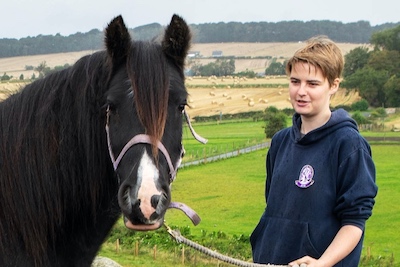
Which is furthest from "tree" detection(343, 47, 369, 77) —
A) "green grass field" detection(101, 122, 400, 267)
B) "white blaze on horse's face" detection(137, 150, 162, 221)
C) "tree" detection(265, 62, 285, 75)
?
"white blaze on horse's face" detection(137, 150, 162, 221)

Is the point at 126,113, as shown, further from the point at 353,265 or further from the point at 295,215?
the point at 353,265

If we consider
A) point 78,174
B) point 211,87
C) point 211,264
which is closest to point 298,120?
point 78,174

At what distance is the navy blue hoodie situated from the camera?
3061mm

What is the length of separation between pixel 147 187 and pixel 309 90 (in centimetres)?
108

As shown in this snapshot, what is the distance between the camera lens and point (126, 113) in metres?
3.26

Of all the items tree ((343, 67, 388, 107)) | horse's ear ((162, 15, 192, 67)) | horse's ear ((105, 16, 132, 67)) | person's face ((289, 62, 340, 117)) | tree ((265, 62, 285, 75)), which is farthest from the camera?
tree ((265, 62, 285, 75))

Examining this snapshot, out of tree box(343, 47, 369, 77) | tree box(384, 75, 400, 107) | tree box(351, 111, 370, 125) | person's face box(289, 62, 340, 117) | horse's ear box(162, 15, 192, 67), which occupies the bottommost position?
tree box(351, 111, 370, 125)

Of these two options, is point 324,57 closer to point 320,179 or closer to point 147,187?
point 320,179

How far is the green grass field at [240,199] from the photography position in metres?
22.3

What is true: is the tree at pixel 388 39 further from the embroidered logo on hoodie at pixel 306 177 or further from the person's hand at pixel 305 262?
the person's hand at pixel 305 262

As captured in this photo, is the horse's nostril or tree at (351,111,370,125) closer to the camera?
the horse's nostril

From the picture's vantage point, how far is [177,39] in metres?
3.53

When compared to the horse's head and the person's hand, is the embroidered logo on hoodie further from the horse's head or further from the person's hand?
the horse's head

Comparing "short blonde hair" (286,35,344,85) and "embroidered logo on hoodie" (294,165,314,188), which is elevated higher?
"short blonde hair" (286,35,344,85)
